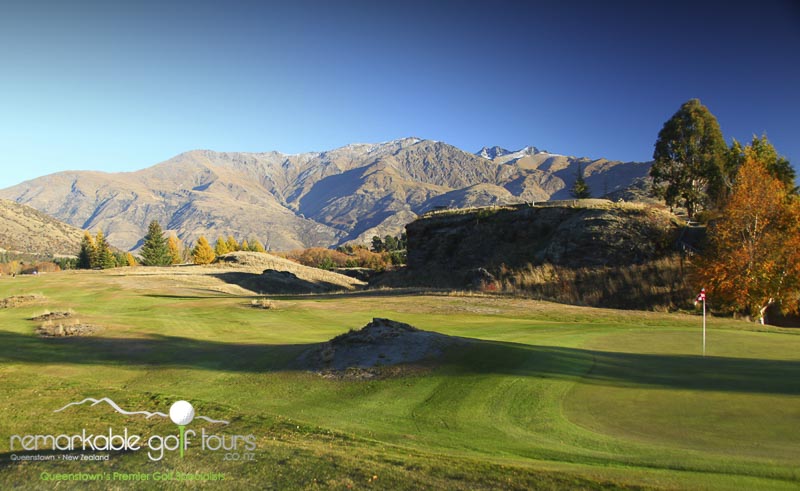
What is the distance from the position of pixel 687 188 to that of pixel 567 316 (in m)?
31.0

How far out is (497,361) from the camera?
35.1 feet

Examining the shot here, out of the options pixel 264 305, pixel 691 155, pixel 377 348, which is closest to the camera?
pixel 377 348

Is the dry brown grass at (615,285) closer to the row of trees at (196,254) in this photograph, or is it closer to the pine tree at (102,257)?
the row of trees at (196,254)

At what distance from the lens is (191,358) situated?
13.0m

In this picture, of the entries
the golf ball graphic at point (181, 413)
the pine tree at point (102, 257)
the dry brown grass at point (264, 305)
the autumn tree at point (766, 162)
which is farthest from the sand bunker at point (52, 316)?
the pine tree at point (102, 257)

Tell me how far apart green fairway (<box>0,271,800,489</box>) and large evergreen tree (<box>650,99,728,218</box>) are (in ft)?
102

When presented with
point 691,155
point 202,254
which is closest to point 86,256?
point 202,254

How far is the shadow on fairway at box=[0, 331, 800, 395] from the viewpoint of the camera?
29.3 ft

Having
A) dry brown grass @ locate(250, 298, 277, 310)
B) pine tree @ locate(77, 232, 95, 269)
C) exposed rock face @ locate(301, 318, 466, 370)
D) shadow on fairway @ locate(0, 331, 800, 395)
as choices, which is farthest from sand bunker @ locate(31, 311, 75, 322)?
pine tree @ locate(77, 232, 95, 269)

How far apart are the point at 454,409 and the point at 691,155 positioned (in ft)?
147

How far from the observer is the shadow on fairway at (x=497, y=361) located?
895 cm

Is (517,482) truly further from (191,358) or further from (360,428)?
(191,358)

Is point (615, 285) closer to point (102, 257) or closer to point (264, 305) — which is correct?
point (264, 305)

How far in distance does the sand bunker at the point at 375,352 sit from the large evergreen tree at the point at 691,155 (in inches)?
1529
